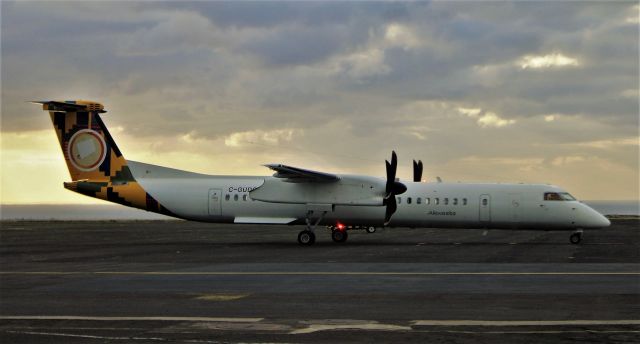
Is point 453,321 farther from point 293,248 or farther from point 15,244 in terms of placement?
point 15,244

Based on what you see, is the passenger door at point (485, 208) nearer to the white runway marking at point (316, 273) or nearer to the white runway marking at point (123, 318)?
the white runway marking at point (316, 273)

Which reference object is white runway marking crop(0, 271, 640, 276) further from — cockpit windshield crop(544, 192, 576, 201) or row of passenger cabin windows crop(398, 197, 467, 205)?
cockpit windshield crop(544, 192, 576, 201)

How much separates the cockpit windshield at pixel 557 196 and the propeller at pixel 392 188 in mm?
7161

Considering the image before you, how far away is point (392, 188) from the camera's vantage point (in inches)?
1309

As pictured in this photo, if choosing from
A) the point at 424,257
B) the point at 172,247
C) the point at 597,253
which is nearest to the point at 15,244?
the point at 172,247

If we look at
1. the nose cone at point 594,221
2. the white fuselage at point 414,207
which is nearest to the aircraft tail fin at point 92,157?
the white fuselage at point 414,207

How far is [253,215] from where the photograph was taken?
3553 cm

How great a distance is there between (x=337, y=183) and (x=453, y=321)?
2271 cm

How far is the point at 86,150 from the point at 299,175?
11987 mm

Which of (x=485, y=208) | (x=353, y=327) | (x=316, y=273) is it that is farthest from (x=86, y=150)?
(x=353, y=327)

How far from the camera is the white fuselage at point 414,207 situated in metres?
34.2

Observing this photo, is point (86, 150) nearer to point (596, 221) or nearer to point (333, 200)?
point (333, 200)

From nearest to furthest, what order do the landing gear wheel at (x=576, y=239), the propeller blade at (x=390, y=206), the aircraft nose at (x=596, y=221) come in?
the propeller blade at (x=390, y=206) < the aircraft nose at (x=596, y=221) < the landing gear wheel at (x=576, y=239)

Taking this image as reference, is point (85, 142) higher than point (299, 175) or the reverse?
higher
